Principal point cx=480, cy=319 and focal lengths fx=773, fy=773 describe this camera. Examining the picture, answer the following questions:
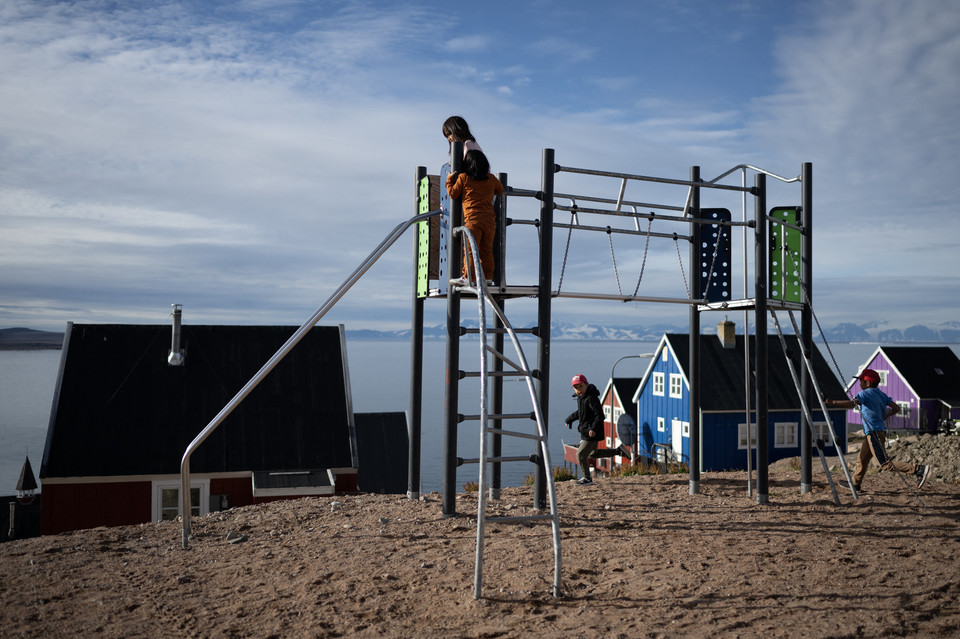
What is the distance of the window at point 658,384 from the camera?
3884cm

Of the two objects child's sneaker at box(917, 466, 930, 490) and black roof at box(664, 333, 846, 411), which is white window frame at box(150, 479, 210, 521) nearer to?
child's sneaker at box(917, 466, 930, 490)

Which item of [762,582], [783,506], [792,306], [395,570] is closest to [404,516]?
[395,570]

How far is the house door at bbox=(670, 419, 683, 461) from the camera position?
3653 centimetres

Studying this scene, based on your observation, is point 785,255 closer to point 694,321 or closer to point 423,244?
point 694,321

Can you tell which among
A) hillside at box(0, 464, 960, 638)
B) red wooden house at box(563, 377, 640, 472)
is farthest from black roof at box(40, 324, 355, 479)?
red wooden house at box(563, 377, 640, 472)

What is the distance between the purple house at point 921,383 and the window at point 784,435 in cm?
1515

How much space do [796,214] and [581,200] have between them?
11.0 feet

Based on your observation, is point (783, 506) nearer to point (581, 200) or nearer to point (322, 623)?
point (581, 200)

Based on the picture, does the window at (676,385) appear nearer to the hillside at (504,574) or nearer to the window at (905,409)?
the window at (905,409)

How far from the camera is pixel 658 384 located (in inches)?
1543

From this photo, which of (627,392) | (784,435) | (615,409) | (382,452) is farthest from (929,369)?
(382,452)

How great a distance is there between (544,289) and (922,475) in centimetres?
628

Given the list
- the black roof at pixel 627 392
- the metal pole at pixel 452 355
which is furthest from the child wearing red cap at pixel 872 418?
the black roof at pixel 627 392

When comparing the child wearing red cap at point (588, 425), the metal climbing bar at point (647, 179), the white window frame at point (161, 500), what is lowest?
the white window frame at point (161, 500)
